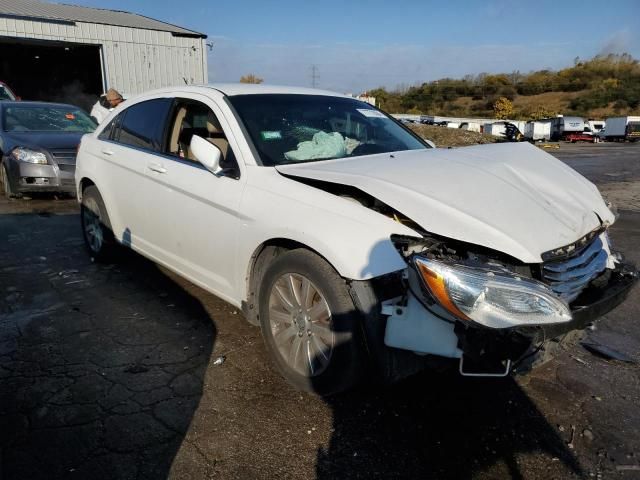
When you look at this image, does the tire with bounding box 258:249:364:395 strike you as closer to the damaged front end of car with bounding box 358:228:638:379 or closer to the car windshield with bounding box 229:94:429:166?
the damaged front end of car with bounding box 358:228:638:379

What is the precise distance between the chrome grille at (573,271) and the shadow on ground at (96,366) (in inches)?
74.9

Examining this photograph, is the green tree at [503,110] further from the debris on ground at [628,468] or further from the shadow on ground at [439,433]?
the debris on ground at [628,468]

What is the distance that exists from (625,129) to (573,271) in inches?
2019

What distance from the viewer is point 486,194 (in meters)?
2.52

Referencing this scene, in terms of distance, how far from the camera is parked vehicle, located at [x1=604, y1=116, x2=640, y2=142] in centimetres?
4531

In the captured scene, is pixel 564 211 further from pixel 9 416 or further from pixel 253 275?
pixel 9 416

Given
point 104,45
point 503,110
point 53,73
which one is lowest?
point 503,110

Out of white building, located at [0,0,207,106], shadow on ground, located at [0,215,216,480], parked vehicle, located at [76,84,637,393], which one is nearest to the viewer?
parked vehicle, located at [76,84,637,393]

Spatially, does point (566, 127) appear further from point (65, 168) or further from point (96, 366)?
point (96, 366)

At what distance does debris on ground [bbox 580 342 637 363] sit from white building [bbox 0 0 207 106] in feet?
77.8

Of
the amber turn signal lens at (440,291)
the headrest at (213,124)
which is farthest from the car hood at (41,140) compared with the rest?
the amber turn signal lens at (440,291)

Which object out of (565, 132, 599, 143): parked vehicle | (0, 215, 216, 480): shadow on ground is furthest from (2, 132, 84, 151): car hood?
(565, 132, 599, 143): parked vehicle

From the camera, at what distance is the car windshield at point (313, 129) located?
3.22 meters

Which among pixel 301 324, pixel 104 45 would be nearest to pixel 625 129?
pixel 104 45
